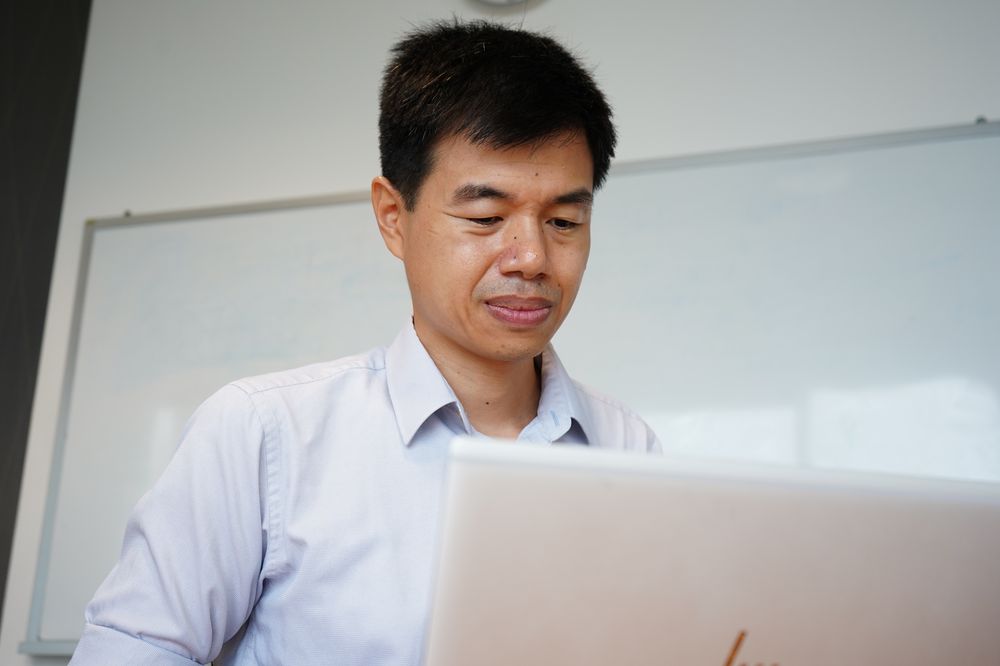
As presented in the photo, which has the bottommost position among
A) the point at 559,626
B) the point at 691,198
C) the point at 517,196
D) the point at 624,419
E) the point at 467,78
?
the point at 559,626

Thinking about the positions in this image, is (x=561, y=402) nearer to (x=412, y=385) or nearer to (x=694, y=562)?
(x=412, y=385)

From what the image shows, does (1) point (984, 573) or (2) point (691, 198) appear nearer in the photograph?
(1) point (984, 573)

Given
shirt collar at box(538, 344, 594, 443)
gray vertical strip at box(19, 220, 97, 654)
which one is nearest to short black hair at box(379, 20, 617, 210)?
shirt collar at box(538, 344, 594, 443)

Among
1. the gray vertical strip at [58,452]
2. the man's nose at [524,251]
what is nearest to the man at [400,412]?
the man's nose at [524,251]

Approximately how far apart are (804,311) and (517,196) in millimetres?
1203

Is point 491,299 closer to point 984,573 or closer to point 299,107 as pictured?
point 984,573

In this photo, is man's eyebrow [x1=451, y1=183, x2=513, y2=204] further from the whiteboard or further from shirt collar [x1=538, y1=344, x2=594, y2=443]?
the whiteboard

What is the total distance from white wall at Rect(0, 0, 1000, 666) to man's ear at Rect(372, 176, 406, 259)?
3.95 ft

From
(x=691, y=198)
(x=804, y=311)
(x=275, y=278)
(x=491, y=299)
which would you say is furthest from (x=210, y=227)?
(x=491, y=299)

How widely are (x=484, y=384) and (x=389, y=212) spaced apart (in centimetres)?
25

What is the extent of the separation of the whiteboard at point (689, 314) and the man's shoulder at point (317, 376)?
1.07 metres

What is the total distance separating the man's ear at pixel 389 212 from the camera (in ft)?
3.88

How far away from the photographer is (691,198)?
219 cm

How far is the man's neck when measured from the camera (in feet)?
3.82
